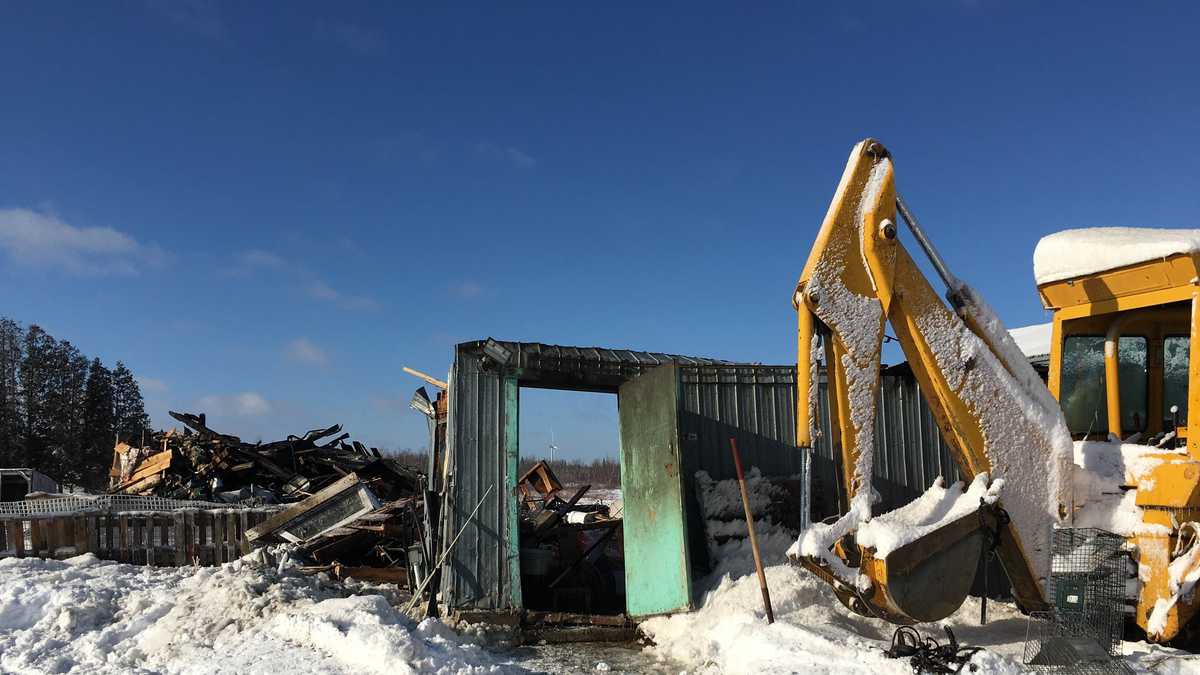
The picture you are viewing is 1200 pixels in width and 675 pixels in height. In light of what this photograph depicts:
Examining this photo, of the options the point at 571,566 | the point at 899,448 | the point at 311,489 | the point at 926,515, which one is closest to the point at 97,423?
the point at 311,489

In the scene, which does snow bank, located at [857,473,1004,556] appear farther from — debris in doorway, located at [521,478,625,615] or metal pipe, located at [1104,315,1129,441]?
debris in doorway, located at [521,478,625,615]

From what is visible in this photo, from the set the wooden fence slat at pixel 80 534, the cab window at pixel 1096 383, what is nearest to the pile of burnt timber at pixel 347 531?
the wooden fence slat at pixel 80 534

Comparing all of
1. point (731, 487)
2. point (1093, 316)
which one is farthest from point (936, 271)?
point (731, 487)

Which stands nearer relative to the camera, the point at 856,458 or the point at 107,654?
the point at 856,458

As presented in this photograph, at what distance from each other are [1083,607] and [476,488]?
6057 mm

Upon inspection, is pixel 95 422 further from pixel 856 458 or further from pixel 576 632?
pixel 856 458

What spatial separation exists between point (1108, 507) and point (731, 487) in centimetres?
426

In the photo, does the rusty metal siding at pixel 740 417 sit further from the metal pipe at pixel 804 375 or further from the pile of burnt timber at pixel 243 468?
the pile of burnt timber at pixel 243 468

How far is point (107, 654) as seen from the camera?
7.72m

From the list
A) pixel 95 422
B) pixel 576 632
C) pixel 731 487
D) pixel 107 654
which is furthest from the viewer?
pixel 95 422

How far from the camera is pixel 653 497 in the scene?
9812 mm

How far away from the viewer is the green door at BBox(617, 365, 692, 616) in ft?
30.4

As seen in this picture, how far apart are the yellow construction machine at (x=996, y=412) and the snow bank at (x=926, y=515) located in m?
0.01

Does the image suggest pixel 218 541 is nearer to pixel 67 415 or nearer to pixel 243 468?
pixel 243 468
